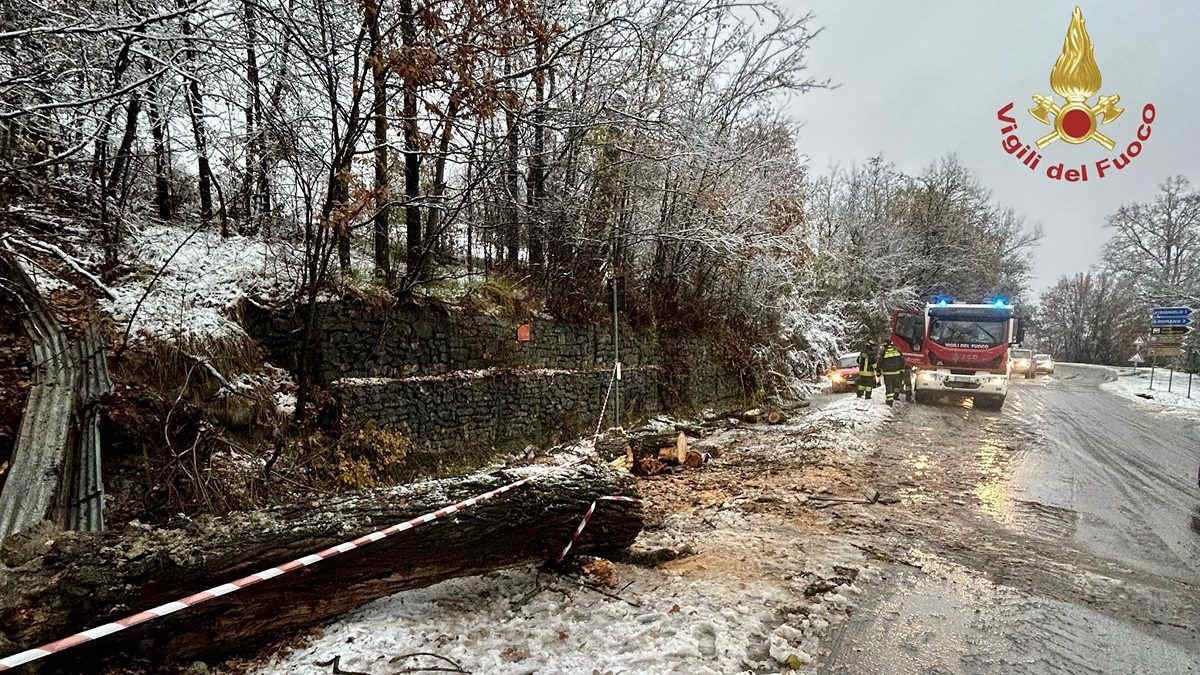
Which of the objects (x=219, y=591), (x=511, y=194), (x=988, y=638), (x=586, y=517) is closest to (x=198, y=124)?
(x=511, y=194)

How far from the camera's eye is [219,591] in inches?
103

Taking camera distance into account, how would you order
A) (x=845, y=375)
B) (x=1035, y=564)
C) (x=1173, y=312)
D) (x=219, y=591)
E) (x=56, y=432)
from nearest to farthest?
(x=219, y=591)
(x=56, y=432)
(x=1035, y=564)
(x=1173, y=312)
(x=845, y=375)

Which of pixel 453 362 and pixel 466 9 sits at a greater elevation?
pixel 466 9

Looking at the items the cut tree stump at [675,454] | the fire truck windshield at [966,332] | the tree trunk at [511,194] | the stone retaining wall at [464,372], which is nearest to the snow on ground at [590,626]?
the cut tree stump at [675,454]

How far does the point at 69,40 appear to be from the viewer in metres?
4.67

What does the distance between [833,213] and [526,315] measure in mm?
21916

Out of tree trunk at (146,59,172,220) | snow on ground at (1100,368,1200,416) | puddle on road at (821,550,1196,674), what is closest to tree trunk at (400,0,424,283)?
tree trunk at (146,59,172,220)

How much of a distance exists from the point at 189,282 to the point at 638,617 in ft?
22.1

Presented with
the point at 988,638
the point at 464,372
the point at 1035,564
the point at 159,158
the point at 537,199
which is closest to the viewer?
the point at 988,638

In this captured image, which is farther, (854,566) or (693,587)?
(854,566)

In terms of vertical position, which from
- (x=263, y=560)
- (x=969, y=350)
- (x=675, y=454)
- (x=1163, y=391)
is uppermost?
(x=969, y=350)

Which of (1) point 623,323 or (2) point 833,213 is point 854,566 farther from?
(2) point 833,213

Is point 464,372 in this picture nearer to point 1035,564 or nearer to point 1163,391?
point 1035,564

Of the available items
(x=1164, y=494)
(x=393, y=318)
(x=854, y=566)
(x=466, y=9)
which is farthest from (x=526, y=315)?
(x=1164, y=494)
